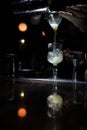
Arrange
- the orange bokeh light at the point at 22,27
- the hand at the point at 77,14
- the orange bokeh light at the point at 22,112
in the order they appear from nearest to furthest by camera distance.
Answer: the orange bokeh light at the point at 22,112, the hand at the point at 77,14, the orange bokeh light at the point at 22,27

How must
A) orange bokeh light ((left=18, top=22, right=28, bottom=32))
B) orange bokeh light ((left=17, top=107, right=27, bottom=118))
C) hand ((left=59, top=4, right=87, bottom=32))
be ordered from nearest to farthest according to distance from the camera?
orange bokeh light ((left=17, top=107, right=27, bottom=118)), hand ((left=59, top=4, right=87, bottom=32)), orange bokeh light ((left=18, top=22, right=28, bottom=32))

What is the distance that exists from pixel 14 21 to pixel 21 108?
13.6 ft

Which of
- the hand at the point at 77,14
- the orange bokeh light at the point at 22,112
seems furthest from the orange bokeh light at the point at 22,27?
the orange bokeh light at the point at 22,112

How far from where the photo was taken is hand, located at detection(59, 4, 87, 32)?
217 cm

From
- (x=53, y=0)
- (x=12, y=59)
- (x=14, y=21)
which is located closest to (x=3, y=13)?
(x=14, y=21)

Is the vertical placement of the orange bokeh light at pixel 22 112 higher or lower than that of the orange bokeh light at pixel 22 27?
lower

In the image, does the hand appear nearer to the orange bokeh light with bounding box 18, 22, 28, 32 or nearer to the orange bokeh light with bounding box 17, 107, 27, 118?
the orange bokeh light with bounding box 17, 107, 27, 118

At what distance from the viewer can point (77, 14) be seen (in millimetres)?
2434

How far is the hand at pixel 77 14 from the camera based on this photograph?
7.11 ft

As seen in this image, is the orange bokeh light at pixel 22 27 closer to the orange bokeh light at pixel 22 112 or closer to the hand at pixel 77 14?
the hand at pixel 77 14

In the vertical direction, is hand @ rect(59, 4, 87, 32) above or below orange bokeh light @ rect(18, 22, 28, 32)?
below

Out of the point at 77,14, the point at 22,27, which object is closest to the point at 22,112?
the point at 77,14

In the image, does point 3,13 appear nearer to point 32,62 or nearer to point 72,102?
Answer: point 32,62

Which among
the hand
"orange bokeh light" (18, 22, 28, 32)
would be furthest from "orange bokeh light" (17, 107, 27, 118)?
"orange bokeh light" (18, 22, 28, 32)
